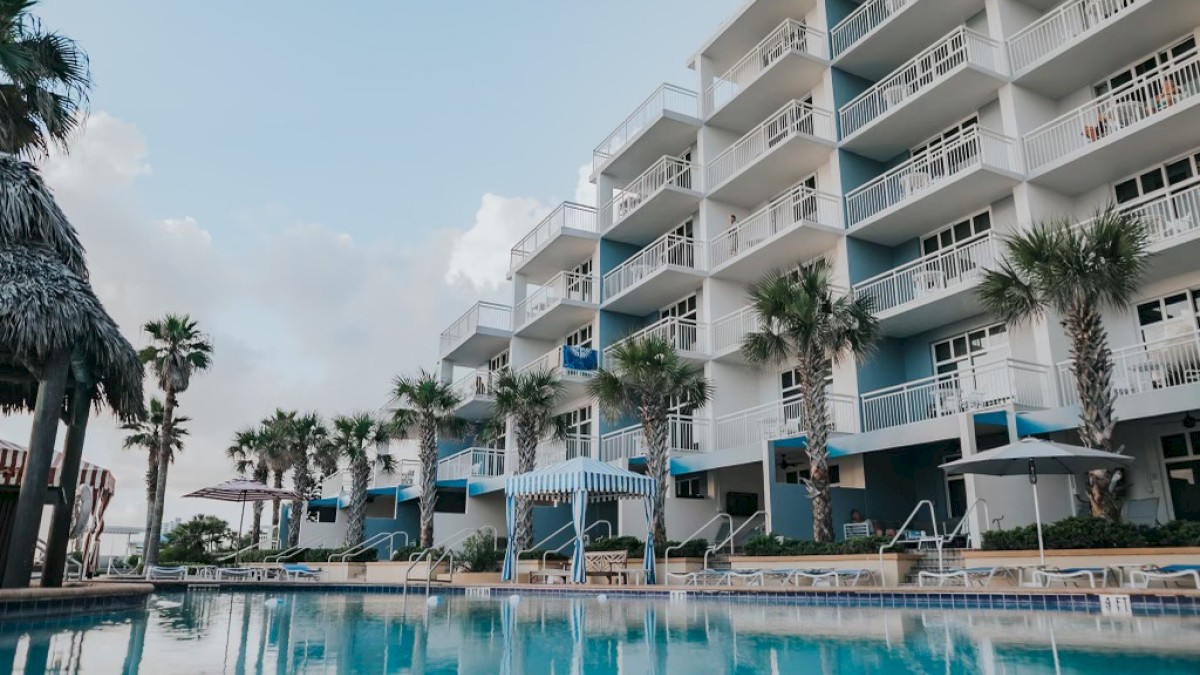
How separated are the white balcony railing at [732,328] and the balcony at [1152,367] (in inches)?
338

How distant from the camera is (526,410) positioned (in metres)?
23.1

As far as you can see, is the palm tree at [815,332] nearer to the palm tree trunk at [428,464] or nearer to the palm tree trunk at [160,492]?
the palm tree trunk at [428,464]

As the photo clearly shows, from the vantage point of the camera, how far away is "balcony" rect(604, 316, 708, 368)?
76.1 feet

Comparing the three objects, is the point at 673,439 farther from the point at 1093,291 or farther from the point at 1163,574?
the point at 1163,574

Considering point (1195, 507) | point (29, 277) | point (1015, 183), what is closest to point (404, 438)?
point (29, 277)

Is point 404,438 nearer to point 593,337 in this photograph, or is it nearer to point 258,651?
point 593,337

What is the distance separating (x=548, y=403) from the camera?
23.2 metres

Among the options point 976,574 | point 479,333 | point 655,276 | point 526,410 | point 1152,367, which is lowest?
point 976,574

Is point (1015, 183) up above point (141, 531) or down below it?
above

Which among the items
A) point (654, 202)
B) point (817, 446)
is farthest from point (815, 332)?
point (654, 202)

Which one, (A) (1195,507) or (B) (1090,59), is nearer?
(A) (1195,507)

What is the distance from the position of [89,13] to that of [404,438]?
16.2 metres

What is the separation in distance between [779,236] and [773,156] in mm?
2564

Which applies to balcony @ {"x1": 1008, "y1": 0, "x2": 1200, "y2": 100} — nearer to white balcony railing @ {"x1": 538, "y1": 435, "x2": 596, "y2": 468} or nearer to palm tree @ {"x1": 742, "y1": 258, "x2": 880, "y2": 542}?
palm tree @ {"x1": 742, "y1": 258, "x2": 880, "y2": 542}
